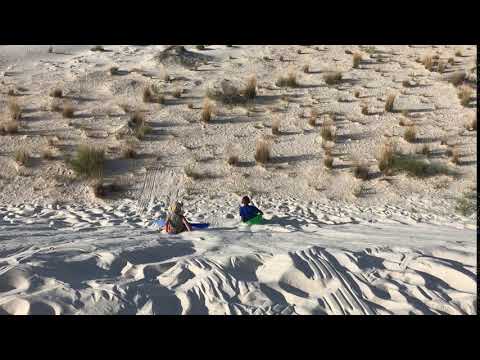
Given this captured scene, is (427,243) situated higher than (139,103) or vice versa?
(139,103)

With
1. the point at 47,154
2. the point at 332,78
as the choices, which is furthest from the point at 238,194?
the point at 332,78

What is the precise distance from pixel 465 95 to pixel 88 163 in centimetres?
1052

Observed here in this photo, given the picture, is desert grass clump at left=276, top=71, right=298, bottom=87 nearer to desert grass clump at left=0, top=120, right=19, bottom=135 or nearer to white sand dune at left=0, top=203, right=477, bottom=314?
white sand dune at left=0, top=203, right=477, bottom=314

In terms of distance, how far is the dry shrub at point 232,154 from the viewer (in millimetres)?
11289

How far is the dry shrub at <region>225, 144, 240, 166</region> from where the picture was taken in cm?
1129

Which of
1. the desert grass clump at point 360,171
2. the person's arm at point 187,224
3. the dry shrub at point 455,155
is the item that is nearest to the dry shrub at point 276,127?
the desert grass clump at point 360,171

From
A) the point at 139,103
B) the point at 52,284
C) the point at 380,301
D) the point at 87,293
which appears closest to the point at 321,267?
the point at 380,301

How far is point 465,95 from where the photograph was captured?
13.6 meters

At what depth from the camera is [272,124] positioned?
12.8 meters

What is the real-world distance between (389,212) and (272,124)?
14.7ft

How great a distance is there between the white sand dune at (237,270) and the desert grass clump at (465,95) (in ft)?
20.6

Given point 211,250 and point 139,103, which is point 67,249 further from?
point 139,103

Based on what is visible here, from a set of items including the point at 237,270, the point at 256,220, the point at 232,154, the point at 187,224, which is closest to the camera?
the point at 237,270

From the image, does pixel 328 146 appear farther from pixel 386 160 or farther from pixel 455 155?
pixel 455 155
